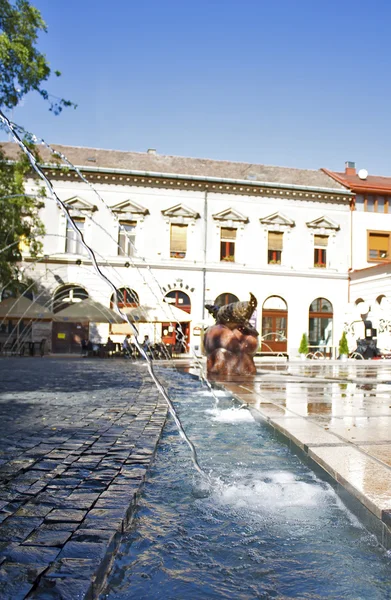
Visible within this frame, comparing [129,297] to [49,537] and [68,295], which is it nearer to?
[68,295]

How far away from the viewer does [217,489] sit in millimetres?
3551

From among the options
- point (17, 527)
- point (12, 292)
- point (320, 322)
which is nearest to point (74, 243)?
point (12, 292)

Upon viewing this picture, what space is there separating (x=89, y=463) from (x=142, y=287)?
85.9 feet

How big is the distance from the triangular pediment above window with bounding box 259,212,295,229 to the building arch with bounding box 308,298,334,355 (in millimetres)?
5185

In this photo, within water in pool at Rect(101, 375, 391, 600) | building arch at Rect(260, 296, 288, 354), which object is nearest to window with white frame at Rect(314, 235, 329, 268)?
building arch at Rect(260, 296, 288, 354)

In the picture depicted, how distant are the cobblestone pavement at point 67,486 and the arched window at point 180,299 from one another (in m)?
A: 22.8

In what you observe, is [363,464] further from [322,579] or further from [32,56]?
[32,56]

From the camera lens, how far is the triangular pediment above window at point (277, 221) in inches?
1262

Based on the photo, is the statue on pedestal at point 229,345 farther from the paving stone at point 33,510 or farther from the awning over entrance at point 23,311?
the awning over entrance at point 23,311

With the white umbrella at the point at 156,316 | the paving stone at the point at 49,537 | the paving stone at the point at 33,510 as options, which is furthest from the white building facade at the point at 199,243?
the paving stone at the point at 49,537

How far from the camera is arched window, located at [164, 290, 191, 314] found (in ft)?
100

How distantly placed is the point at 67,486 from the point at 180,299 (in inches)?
1075

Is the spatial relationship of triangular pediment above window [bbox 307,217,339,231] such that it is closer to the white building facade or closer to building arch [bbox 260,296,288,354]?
the white building facade

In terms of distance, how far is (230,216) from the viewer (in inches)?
1241
